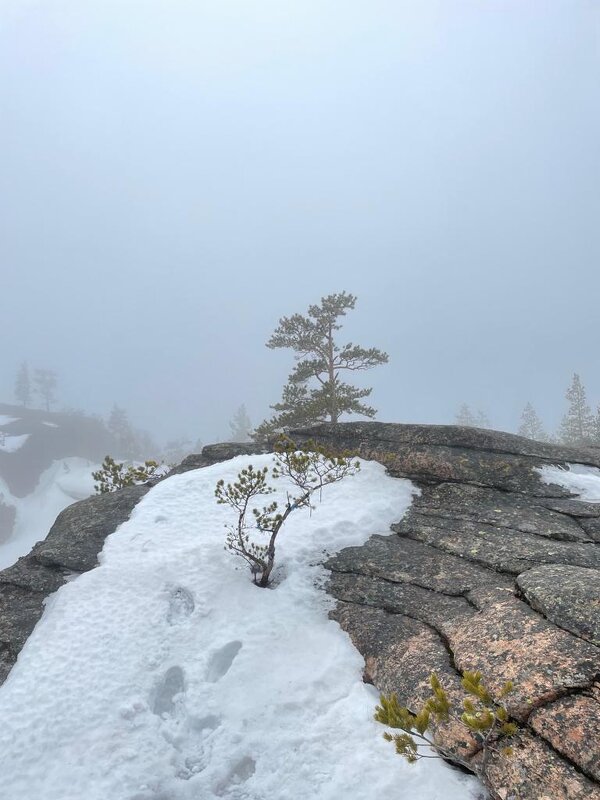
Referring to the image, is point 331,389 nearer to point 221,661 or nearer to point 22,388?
point 221,661

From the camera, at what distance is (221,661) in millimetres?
8758

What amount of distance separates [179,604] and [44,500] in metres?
78.0

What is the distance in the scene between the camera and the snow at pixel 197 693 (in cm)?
639

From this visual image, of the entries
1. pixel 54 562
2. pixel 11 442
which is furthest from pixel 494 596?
pixel 11 442

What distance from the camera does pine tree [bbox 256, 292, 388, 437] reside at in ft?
89.6

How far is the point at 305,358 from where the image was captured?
1170 inches

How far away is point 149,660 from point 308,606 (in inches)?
140

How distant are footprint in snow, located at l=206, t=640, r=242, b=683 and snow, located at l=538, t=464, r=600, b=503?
37.9 feet

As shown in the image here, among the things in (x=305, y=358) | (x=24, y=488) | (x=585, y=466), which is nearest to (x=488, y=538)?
(x=585, y=466)

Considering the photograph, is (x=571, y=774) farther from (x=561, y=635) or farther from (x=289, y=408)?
(x=289, y=408)

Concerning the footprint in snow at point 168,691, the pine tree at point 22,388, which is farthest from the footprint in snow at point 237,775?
the pine tree at point 22,388

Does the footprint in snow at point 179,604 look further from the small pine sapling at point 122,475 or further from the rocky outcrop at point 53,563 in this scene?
the small pine sapling at point 122,475

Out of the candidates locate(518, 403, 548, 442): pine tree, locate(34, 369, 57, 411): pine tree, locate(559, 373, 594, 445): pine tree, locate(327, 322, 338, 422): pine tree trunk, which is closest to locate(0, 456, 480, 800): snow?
locate(327, 322, 338, 422): pine tree trunk

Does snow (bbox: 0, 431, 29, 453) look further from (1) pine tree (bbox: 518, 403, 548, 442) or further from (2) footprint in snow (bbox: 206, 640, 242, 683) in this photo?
(1) pine tree (bbox: 518, 403, 548, 442)
